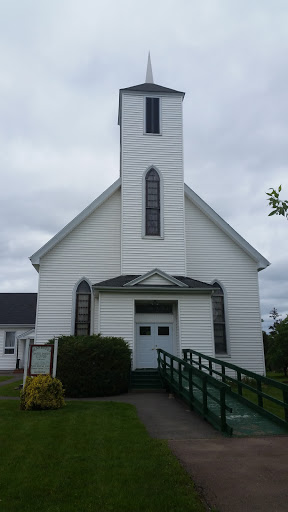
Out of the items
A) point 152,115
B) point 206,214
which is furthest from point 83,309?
point 152,115

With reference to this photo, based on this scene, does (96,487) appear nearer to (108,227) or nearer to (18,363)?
(108,227)

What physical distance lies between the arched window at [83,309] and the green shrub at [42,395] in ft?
21.7

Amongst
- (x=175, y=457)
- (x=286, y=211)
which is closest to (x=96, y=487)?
(x=175, y=457)

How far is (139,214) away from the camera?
18.9m

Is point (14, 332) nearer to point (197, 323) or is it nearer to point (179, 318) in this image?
point (179, 318)

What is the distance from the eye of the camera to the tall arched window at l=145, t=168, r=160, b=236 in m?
19.0

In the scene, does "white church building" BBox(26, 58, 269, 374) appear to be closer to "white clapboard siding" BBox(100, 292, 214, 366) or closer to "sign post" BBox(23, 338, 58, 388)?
"white clapboard siding" BBox(100, 292, 214, 366)

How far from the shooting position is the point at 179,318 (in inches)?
654

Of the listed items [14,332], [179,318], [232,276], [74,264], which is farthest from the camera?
[14,332]

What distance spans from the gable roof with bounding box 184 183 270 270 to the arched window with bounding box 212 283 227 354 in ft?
7.38

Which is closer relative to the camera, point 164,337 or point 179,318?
point 179,318

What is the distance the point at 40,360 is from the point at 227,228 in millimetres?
11212

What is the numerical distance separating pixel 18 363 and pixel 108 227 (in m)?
15.4

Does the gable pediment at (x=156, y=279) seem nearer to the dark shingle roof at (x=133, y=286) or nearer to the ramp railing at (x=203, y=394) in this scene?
the dark shingle roof at (x=133, y=286)
